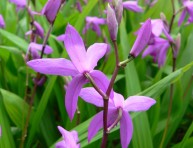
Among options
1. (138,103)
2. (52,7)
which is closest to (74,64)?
(138,103)

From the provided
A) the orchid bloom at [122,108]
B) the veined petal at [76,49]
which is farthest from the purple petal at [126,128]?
the veined petal at [76,49]

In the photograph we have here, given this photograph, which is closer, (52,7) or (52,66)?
(52,66)

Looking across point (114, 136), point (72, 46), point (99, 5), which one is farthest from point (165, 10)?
point (72, 46)

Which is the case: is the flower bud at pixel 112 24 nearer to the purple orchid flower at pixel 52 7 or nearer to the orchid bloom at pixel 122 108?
the orchid bloom at pixel 122 108

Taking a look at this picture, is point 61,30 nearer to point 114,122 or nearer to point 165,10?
point 165,10

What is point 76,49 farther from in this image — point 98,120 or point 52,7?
point 52,7
